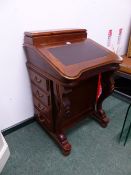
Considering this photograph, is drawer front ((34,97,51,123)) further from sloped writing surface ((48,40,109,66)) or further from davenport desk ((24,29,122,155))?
sloped writing surface ((48,40,109,66))

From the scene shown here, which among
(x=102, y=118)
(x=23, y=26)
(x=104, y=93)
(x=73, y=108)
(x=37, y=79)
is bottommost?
(x=102, y=118)

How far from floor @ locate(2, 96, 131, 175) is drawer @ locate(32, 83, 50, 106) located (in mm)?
406

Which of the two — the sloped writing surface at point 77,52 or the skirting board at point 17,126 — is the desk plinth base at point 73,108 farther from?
the sloped writing surface at point 77,52

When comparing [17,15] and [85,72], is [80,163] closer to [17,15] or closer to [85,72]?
[85,72]

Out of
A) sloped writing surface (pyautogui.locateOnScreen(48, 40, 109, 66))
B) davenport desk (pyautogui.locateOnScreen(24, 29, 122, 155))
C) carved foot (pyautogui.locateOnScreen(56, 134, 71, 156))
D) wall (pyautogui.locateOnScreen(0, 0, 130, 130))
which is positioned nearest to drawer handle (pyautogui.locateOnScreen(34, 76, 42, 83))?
davenport desk (pyautogui.locateOnScreen(24, 29, 122, 155))

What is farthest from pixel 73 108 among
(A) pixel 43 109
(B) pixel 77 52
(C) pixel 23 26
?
(C) pixel 23 26

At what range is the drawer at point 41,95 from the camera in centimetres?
137

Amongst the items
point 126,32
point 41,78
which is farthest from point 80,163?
point 126,32

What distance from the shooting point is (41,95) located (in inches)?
56.8

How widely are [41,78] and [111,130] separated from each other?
0.95m

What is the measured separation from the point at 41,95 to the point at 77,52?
491 millimetres

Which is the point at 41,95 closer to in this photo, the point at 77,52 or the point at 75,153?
the point at 77,52

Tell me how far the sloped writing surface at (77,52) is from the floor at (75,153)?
32.3 inches

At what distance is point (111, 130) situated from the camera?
172 centimetres
